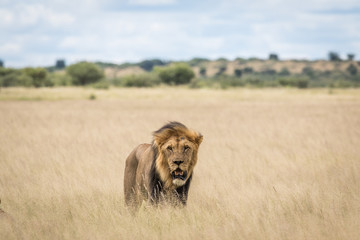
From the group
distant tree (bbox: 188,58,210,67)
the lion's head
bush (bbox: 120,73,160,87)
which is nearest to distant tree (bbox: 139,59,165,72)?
distant tree (bbox: 188,58,210,67)

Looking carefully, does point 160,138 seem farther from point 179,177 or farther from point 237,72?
point 237,72

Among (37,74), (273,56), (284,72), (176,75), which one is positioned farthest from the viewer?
(273,56)

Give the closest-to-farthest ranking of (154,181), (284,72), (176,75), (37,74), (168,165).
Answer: (168,165) < (154,181) < (37,74) < (176,75) < (284,72)

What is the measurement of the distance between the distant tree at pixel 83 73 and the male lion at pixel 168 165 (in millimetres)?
81205

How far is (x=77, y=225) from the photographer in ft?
17.1

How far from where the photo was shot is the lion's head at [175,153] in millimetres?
4410

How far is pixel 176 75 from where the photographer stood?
301 feet

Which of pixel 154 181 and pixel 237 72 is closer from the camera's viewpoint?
pixel 154 181

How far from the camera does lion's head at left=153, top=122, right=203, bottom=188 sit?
441 cm

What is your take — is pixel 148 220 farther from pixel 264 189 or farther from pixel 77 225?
pixel 264 189

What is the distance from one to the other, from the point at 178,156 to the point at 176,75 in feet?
289

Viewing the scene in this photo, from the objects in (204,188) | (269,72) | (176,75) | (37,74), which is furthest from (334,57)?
(204,188)

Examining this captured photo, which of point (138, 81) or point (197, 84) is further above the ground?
point (138, 81)

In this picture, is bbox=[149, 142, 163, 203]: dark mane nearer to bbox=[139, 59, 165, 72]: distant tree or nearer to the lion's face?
the lion's face
